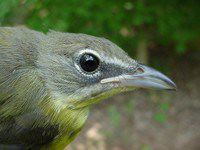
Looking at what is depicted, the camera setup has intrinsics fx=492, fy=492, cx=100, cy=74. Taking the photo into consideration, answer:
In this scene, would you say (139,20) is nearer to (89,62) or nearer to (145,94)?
(145,94)

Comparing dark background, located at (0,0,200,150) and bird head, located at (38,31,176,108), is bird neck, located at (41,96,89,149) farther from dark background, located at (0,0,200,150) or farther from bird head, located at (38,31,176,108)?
dark background, located at (0,0,200,150)

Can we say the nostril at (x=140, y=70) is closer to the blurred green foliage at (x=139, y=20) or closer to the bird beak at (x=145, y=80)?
the bird beak at (x=145, y=80)

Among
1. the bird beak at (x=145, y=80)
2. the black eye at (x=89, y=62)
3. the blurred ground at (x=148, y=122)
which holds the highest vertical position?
the blurred ground at (x=148, y=122)

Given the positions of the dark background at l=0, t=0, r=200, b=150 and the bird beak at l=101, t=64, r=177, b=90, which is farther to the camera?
the dark background at l=0, t=0, r=200, b=150

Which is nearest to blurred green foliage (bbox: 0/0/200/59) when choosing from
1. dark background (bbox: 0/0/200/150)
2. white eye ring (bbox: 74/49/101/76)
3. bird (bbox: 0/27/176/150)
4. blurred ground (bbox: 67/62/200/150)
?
dark background (bbox: 0/0/200/150)

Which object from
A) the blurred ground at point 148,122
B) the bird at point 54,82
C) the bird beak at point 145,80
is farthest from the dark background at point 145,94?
the bird beak at point 145,80

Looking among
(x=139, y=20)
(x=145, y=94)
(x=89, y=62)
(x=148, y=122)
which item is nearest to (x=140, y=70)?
(x=89, y=62)

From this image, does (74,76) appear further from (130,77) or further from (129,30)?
(129,30)
